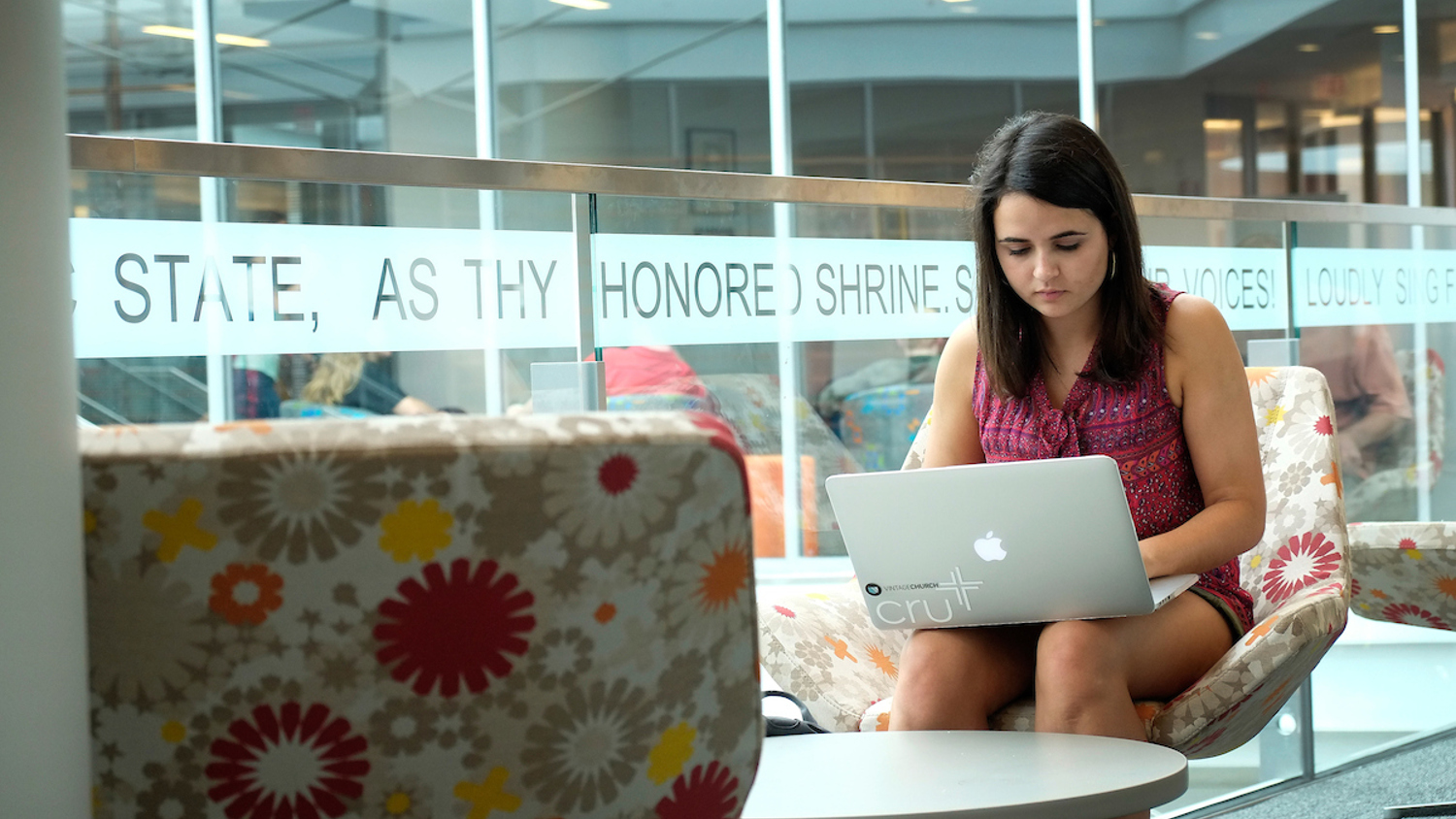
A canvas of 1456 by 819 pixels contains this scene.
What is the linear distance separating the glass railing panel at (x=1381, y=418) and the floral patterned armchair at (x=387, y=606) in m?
1.84

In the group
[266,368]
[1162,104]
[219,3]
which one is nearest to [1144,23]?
[1162,104]

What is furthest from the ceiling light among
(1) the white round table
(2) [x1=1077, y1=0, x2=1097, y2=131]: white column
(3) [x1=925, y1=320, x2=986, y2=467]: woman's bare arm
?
(1) the white round table

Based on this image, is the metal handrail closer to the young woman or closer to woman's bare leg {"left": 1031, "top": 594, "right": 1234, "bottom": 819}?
the young woman

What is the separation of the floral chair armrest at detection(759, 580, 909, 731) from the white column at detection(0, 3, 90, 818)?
1.00m

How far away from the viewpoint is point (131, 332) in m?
1.71

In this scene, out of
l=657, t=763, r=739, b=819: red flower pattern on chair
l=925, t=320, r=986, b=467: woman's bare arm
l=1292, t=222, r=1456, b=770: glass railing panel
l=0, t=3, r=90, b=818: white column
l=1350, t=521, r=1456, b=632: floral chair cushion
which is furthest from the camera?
l=1292, t=222, r=1456, b=770: glass railing panel

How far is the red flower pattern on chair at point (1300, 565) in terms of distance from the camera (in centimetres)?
178

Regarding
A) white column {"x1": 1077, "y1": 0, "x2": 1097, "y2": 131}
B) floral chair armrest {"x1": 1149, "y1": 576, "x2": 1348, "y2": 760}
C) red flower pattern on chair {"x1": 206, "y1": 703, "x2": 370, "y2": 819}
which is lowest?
floral chair armrest {"x1": 1149, "y1": 576, "x2": 1348, "y2": 760}

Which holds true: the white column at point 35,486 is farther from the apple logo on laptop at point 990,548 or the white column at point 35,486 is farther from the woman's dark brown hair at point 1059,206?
the woman's dark brown hair at point 1059,206

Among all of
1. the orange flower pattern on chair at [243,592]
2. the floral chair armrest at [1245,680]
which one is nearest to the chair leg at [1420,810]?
the floral chair armrest at [1245,680]

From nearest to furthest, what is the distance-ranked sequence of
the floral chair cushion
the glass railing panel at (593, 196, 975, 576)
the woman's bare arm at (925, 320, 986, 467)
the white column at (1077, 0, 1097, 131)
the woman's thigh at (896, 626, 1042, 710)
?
the woman's thigh at (896, 626, 1042, 710)
the woman's bare arm at (925, 320, 986, 467)
the glass railing panel at (593, 196, 975, 576)
the floral chair cushion
the white column at (1077, 0, 1097, 131)

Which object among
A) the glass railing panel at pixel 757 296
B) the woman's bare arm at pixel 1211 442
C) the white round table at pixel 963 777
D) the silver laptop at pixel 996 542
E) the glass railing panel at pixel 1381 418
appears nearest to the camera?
the white round table at pixel 963 777

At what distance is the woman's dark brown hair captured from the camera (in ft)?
5.71

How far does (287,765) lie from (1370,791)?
7.81ft
